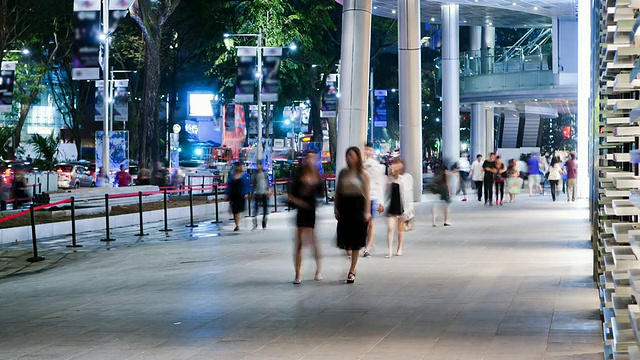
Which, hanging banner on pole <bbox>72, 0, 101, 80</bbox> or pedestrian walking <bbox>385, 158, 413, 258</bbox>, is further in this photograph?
hanging banner on pole <bbox>72, 0, 101, 80</bbox>

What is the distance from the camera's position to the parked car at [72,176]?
53.4m

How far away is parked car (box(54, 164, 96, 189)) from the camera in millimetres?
53375

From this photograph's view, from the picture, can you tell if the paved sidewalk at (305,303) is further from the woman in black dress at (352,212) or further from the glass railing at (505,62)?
the glass railing at (505,62)

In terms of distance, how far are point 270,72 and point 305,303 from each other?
3619 centimetres

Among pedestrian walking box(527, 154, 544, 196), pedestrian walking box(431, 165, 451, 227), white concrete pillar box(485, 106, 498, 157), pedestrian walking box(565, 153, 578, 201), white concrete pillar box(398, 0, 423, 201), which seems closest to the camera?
pedestrian walking box(431, 165, 451, 227)

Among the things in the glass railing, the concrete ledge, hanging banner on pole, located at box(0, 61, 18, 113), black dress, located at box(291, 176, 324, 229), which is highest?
the glass railing

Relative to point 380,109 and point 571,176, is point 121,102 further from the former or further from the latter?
point 571,176

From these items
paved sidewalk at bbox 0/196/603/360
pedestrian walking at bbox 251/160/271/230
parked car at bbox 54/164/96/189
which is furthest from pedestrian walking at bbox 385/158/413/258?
parked car at bbox 54/164/96/189

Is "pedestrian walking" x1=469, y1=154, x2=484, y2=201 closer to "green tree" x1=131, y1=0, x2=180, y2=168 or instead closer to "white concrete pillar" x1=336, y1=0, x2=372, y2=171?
"white concrete pillar" x1=336, y1=0, x2=372, y2=171

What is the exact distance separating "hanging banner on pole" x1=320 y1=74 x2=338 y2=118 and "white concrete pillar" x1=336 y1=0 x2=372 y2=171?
25.0 meters

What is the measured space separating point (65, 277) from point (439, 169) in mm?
11145

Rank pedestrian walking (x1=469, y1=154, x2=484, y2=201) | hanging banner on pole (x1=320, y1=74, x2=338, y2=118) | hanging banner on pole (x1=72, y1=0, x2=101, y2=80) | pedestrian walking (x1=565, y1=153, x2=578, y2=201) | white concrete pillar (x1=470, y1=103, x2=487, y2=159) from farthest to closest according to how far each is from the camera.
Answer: white concrete pillar (x1=470, y1=103, x2=487, y2=159), hanging banner on pole (x1=320, y1=74, x2=338, y2=118), pedestrian walking (x1=469, y1=154, x2=484, y2=201), pedestrian walking (x1=565, y1=153, x2=578, y2=201), hanging banner on pole (x1=72, y1=0, x2=101, y2=80)

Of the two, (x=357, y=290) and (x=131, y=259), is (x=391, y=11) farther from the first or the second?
(x=357, y=290)

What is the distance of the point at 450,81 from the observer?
54.8 metres
